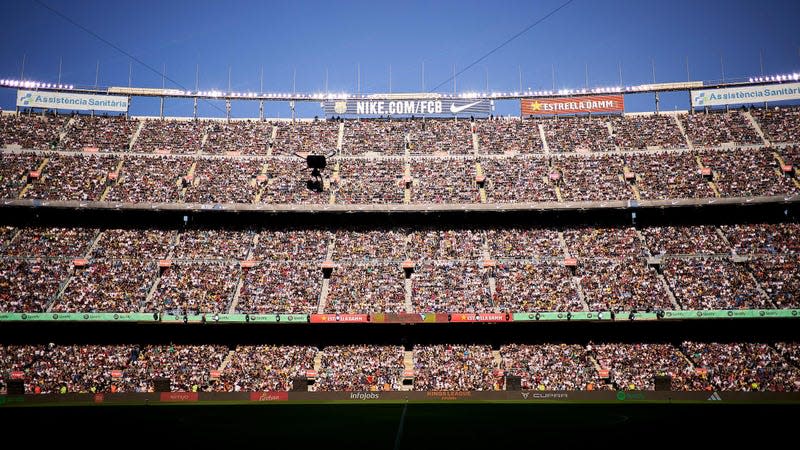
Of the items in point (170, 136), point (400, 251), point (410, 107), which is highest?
point (410, 107)

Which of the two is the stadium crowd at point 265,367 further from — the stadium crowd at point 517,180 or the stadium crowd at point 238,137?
the stadium crowd at point 238,137

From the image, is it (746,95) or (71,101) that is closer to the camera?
(746,95)

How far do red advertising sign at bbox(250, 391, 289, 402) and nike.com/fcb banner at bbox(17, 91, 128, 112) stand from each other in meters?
48.9

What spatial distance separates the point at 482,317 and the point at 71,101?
6100cm

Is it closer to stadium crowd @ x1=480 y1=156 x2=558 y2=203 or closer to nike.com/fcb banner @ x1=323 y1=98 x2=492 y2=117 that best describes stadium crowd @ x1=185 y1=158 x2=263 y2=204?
nike.com/fcb banner @ x1=323 y1=98 x2=492 y2=117

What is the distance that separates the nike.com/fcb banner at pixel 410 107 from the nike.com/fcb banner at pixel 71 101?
27.6 m

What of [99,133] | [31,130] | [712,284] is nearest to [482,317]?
[712,284]

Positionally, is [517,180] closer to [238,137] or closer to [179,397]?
[238,137]

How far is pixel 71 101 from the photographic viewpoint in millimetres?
71125

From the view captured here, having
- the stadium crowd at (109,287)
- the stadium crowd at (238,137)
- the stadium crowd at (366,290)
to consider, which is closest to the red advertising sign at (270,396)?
the stadium crowd at (366,290)

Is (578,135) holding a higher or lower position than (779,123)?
lower

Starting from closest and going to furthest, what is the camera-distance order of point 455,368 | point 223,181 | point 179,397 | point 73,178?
point 179,397
point 455,368
point 73,178
point 223,181
